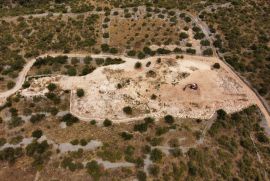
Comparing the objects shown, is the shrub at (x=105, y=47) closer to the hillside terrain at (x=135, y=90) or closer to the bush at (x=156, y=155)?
the hillside terrain at (x=135, y=90)

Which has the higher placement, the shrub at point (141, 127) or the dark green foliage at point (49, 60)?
the dark green foliage at point (49, 60)

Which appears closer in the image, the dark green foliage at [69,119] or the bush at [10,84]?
the dark green foliage at [69,119]

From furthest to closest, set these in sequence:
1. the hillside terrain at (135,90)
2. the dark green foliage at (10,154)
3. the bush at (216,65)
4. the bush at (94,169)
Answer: the bush at (216,65) < the hillside terrain at (135,90) < the dark green foliage at (10,154) < the bush at (94,169)

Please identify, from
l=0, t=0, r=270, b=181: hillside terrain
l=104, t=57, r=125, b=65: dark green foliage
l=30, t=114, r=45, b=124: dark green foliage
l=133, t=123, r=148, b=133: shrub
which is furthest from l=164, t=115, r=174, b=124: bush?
l=30, t=114, r=45, b=124: dark green foliage

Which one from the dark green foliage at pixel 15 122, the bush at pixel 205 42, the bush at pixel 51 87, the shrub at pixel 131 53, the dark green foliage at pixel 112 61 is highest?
the bush at pixel 205 42

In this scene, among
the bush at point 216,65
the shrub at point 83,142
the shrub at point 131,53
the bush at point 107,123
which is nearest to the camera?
the shrub at point 83,142

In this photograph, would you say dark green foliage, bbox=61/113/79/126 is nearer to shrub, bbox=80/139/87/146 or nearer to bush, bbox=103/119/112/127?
shrub, bbox=80/139/87/146

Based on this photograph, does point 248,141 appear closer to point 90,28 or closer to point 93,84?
point 93,84

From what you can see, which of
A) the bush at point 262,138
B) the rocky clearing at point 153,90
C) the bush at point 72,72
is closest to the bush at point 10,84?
the rocky clearing at point 153,90

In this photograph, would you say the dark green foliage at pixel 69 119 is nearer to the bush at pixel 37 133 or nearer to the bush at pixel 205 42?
the bush at pixel 37 133

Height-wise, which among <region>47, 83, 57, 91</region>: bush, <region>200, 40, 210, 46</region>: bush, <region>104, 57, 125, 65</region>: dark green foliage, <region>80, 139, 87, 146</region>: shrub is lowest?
<region>80, 139, 87, 146</region>: shrub

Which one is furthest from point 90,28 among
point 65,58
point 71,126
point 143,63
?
point 71,126
